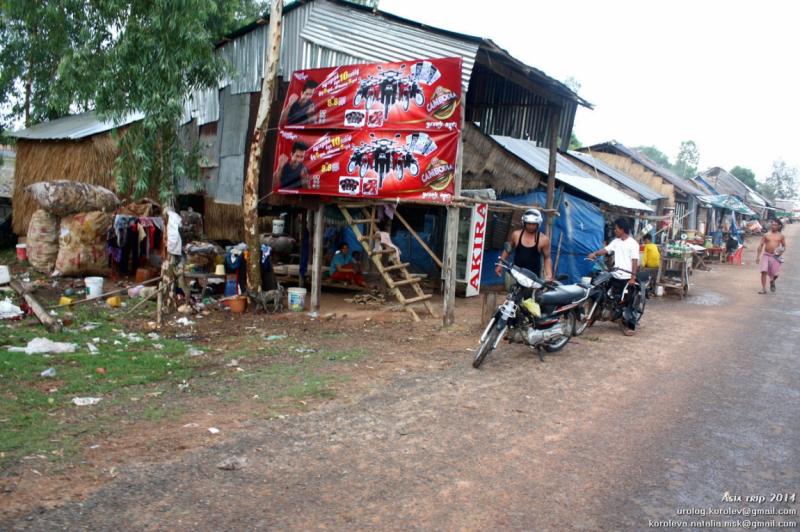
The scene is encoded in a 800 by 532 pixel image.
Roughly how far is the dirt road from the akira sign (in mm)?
3306

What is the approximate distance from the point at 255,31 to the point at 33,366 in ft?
22.5

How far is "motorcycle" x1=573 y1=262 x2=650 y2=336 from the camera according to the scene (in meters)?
9.52

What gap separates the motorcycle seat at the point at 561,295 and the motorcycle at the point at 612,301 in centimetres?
133

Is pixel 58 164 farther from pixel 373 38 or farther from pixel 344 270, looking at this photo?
pixel 373 38

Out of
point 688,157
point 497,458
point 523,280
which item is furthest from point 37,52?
point 688,157

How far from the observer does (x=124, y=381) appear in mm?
6125

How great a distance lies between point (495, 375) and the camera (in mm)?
6773

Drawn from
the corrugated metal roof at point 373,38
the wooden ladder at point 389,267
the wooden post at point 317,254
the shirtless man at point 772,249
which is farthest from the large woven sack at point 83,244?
the shirtless man at point 772,249

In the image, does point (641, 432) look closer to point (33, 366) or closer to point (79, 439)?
point (79, 439)

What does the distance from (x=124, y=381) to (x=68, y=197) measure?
8.45m

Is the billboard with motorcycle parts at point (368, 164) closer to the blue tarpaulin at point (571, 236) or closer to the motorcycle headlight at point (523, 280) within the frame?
the motorcycle headlight at point (523, 280)

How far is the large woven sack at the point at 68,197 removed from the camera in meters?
12.8

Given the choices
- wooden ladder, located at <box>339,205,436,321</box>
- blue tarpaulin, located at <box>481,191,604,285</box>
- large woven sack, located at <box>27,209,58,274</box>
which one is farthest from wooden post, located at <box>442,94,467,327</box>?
large woven sack, located at <box>27,209,58,274</box>

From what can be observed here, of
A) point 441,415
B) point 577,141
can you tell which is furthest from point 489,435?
point 577,141
